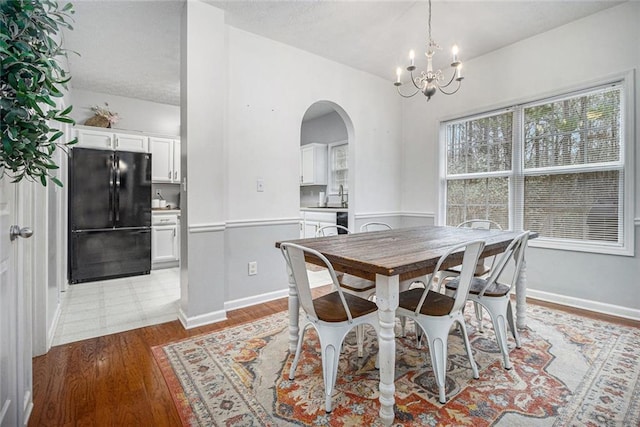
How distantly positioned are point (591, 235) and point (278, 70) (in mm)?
3459

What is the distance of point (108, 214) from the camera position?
3965 mm

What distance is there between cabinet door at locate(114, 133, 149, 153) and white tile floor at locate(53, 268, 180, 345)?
5.97ft

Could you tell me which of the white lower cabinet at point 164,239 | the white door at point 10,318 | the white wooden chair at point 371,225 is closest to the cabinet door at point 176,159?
the white lower cabinet at point 164,239

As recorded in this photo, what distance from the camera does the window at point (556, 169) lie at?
2762 millimetres

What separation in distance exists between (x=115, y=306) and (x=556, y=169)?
180 inches

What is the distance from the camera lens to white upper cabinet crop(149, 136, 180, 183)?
460cm

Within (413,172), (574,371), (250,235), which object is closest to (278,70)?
(250,235)

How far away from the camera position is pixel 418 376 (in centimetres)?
179

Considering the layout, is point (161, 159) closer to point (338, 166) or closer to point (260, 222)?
point (260, 222)

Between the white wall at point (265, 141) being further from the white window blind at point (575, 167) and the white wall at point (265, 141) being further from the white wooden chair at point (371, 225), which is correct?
the white window blind at point (575, 167)

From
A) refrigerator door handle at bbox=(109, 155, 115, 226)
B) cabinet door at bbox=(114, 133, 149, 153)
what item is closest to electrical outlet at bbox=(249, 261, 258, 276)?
refrigerator door handle at bbox=(109, 155, 115, 226)

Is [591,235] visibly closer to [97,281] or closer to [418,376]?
Answer: [418,376]

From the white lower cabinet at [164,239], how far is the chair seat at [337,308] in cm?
354

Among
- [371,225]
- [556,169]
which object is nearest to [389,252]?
[371,225]
